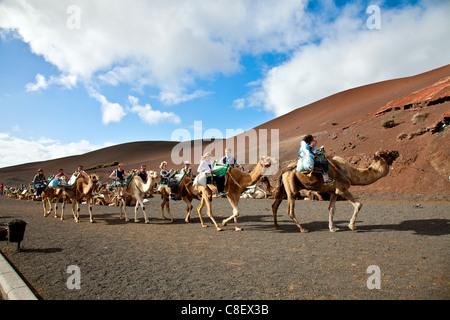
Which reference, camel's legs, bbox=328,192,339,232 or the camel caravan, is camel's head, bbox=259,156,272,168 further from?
camel's legs, bbox=328,192,339,232

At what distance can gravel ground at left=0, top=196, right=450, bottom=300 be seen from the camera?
4.09 m

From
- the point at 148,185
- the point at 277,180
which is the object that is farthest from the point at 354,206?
the point at 148,185

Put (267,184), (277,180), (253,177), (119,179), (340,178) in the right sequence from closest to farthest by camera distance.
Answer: (340,178)
(277,180)
(253,177)
(267,184)
(119,179)

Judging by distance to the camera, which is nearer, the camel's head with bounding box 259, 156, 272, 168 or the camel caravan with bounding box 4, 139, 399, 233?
the camel caravan with bounding box 4, 139, 399, 233

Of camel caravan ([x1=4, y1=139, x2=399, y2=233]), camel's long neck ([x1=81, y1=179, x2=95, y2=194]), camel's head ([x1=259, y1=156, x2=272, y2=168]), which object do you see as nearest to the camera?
camel caravan ([x1=4, y1=139, x2=399, y2=233])

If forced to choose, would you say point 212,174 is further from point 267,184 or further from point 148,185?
point 148,185

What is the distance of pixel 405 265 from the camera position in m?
5.04

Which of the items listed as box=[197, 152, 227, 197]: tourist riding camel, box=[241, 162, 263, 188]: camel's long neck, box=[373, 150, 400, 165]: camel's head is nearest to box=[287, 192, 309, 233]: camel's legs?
box=[241, 162, 263, 188]: camel's long neck

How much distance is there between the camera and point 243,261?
18.4ft
